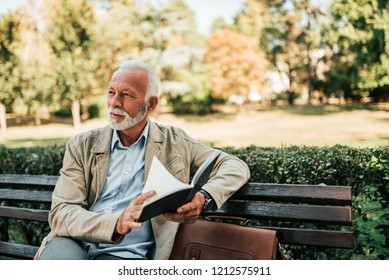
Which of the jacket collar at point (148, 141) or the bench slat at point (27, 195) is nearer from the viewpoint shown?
the jacket collar at point (148, 141)

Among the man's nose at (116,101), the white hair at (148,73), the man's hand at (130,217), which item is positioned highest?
the white hair at (148,73)

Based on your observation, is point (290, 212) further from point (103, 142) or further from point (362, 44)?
point (362, 44)

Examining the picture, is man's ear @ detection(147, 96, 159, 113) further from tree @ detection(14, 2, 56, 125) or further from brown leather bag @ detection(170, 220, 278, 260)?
tree @ detection(14, 2, 56, 125)

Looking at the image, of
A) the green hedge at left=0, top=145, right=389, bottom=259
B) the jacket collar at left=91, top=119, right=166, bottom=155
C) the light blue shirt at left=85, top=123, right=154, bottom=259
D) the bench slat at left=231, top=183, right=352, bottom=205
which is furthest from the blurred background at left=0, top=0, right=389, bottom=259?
the light blue shirt at left=85, top=123, right=154, bottom=259

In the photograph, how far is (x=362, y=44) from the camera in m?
4.14

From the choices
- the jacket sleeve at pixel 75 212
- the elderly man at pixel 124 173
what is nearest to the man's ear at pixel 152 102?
the elderly man at pixel 124 173

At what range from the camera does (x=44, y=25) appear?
6664 mm

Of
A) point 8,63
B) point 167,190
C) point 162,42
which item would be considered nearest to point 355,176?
point 167,190

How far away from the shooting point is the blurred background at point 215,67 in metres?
4.35

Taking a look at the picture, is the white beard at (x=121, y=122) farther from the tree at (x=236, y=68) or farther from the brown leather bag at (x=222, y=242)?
the tree at (x=236, y=68)

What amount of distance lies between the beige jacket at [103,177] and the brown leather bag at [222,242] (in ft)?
0.25

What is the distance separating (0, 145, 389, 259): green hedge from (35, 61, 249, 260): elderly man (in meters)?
0.66
